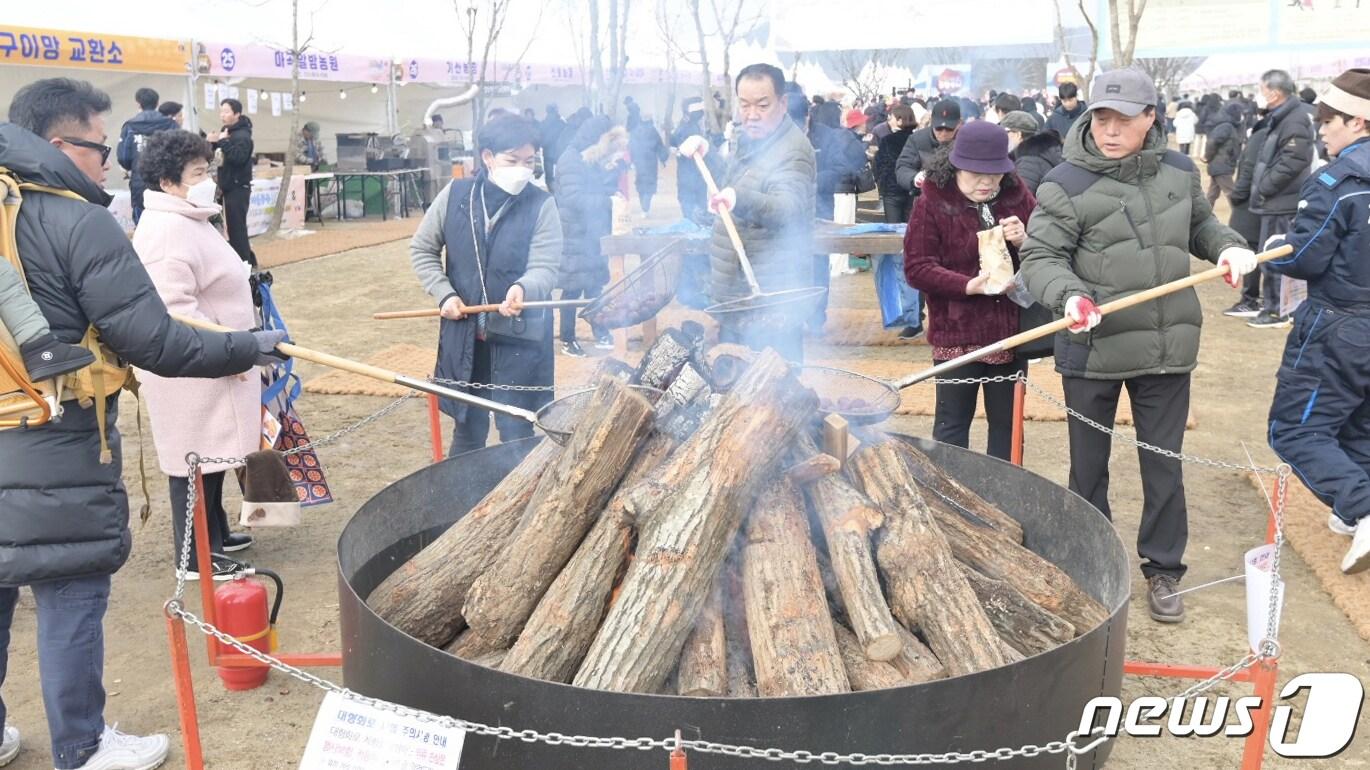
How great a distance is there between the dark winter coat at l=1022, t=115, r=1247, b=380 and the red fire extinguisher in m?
3.12

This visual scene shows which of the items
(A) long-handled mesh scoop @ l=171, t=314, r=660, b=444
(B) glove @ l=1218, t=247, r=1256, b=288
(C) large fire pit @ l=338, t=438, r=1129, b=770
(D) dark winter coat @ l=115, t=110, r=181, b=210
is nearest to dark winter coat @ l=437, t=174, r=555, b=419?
(A) long-handled mesh scoop @ l=171, t=314, r=660, b=444

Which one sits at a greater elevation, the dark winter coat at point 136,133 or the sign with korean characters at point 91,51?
the sign with korean characters at point 91,51

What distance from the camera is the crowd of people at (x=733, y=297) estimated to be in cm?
312

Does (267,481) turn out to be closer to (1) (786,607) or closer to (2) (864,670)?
(1) (786,607)

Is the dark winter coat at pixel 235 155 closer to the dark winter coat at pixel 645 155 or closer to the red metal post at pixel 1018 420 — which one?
the dark winter coat at pixel 645 155

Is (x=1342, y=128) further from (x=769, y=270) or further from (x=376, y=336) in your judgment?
(x=376, y=336)

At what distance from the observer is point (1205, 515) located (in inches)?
218

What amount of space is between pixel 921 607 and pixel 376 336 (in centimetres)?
725

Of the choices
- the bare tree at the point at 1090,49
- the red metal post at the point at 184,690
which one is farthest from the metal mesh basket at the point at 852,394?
the bare tree at the point at 1090,49

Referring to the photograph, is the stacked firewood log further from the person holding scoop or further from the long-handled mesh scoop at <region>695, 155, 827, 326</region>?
the person holding scoop

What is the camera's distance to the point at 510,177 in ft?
15.8

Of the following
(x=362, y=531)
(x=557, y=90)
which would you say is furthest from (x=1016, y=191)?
(x=557, y=90)

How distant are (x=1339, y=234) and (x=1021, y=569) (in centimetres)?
221

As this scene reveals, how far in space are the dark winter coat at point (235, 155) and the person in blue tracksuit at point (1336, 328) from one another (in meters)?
10.9
